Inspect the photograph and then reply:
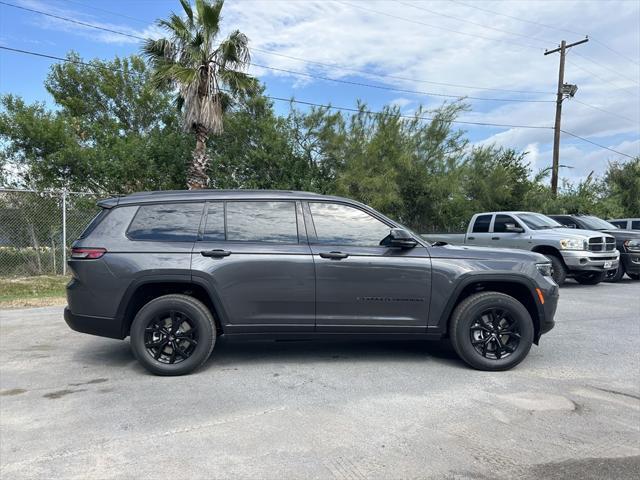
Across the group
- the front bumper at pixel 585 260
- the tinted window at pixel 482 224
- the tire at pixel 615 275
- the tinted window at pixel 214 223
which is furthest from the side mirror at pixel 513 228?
the tinted window at pixel 214 223

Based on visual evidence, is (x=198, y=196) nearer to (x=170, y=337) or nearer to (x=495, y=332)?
(x=170, y=337)

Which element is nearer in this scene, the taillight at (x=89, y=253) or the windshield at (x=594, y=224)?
the taillight at (x=89, y=253)

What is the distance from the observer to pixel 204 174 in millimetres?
15203

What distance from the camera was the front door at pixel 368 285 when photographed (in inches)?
193

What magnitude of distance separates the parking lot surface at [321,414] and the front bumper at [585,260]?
5.96 m

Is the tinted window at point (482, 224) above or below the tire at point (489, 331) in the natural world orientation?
above

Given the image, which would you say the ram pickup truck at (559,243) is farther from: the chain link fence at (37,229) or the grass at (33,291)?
the chain link fence at (37,229)

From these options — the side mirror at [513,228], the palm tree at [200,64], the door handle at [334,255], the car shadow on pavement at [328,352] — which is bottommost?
the car shadow on pavement at [328,352]

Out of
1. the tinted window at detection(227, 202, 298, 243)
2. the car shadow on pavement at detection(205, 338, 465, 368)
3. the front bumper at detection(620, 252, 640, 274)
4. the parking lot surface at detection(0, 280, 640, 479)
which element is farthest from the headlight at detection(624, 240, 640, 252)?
the tinted window at detection(227, 202, 298, 243)

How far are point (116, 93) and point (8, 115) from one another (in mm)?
6428

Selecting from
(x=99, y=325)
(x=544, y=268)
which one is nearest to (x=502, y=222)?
(x=544, y=268)

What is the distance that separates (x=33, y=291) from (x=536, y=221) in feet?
38.8

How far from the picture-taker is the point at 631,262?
1333 cm

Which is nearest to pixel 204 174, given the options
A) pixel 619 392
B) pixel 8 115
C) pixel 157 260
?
pixel 8 115
